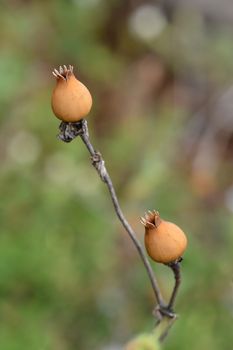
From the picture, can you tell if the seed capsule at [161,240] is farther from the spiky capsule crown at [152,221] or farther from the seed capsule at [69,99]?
the seed capsule at [69,99]

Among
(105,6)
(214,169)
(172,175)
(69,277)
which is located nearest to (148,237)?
(69,277)

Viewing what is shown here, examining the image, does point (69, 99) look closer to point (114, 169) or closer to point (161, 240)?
point (161, 240)

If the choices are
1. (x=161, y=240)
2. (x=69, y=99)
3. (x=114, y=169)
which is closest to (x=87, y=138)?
(x=69, y=99)

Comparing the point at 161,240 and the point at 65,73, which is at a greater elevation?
the point at 65,73

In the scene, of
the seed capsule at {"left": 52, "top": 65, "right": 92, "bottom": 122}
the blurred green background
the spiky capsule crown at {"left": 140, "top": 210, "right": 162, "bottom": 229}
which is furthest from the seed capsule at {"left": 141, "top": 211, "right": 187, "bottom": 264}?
the blurred green background

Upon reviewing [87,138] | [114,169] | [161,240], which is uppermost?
Answer: [87,138]

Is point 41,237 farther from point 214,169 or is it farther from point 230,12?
point 230,12

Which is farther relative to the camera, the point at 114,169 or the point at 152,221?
the point at 114,169
